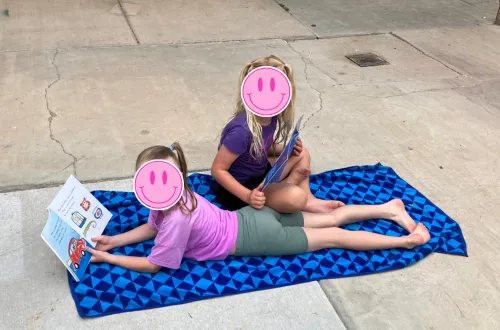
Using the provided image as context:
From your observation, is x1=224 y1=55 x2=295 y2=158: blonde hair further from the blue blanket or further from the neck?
the blue blanket

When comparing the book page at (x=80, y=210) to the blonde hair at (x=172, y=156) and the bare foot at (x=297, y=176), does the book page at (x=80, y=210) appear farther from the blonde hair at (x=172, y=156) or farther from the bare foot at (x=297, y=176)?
the bare foot at (x=297, y=176)

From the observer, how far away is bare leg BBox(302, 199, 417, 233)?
278 cm

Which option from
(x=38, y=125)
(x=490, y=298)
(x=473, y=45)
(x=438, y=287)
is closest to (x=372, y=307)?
(x=438, y=287)

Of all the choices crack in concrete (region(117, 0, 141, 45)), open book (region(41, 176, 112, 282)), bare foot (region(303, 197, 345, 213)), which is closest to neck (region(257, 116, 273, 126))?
bare foot (region(303, 197, 345, 213))

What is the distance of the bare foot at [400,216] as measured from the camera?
2.84 meters

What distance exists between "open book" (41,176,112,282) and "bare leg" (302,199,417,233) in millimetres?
1077

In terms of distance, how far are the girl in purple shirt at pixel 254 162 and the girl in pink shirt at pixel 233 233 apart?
0.24 feet

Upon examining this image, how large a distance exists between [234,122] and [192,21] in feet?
11.5

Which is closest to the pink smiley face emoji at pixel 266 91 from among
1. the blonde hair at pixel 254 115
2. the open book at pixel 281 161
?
the blonde hair at pixel 254 115

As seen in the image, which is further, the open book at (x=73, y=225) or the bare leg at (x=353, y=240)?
the bare leg at (x=353, y=240)

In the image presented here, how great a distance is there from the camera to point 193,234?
2398 millimetres

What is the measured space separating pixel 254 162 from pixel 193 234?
57 cm

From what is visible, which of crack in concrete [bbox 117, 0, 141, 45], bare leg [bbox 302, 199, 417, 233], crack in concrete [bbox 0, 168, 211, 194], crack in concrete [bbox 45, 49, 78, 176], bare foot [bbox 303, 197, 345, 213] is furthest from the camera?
crack in concrete [bbox 117, 0, 141, 45]

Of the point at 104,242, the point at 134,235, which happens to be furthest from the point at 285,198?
the point at 104,242
